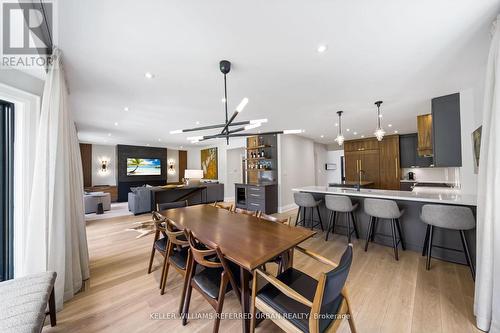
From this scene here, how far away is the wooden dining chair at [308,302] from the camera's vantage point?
102cm

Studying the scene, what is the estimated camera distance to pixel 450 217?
7.50 ft

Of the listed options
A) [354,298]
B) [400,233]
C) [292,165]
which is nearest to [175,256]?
[354,298]

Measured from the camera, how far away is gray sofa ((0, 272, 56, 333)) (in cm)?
108

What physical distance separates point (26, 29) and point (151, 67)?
0.94 metres

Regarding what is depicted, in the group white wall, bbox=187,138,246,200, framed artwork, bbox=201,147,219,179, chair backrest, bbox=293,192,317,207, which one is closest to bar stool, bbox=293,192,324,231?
chair backrest, bbox=293,192,317,207

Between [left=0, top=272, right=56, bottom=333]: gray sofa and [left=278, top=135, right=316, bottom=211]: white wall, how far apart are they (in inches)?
203

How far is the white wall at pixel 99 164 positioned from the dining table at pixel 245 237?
760cm

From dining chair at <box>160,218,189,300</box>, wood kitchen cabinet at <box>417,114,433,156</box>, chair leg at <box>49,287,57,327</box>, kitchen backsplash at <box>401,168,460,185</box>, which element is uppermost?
wood kitchen cabinet at <box>417,114,433,156</box>

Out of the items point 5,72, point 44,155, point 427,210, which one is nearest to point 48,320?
point 44,155

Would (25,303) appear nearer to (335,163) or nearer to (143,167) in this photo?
(143,167)

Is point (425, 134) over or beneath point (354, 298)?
over

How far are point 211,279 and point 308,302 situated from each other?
0.88 meters

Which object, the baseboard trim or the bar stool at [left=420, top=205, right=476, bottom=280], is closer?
the bar stool at [left=420, top=205, right=476, bottom=280]

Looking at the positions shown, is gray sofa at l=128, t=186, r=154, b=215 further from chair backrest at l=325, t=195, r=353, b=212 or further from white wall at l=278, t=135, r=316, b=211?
chair backrest at l=325, t=195, r=353, b=212
